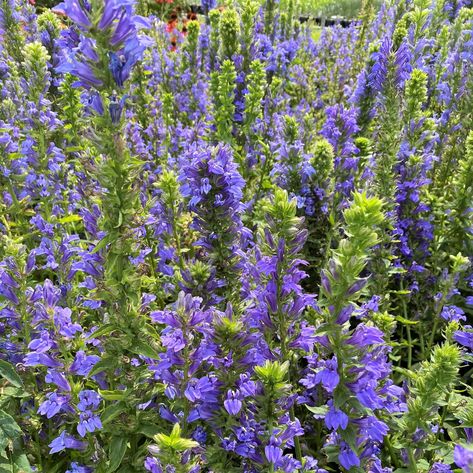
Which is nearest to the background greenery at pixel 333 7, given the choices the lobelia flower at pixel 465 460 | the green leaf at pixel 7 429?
the green leaf at pixel 7 429

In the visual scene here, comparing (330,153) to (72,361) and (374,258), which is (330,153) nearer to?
(374,258)

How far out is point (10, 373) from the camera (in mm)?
2402

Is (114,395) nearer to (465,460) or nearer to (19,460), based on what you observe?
(19,460)

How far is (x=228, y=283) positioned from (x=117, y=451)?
3.17ft

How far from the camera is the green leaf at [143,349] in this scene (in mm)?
2047

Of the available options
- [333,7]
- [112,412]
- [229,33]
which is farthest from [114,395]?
[333,7]

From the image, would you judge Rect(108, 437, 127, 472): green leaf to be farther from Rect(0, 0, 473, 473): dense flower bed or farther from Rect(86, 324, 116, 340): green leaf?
Rect(86, 324, 116, 340): green leaf

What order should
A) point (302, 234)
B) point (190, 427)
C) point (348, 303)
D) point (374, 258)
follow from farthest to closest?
point (374, 258)
point (190, 427)
point (302, 234)
point (348, 303)

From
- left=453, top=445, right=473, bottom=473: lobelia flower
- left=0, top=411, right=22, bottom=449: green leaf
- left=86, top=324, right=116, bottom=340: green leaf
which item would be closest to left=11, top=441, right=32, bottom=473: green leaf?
left=0, top=411, right=22, bottom=449: green leaf

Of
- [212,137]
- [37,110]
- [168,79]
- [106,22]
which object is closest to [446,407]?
[106,22]

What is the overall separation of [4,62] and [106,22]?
3.89m

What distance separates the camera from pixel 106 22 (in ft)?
5.38

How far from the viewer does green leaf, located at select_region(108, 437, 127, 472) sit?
2158 mm

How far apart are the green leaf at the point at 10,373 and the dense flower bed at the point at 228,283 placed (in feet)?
0.05
